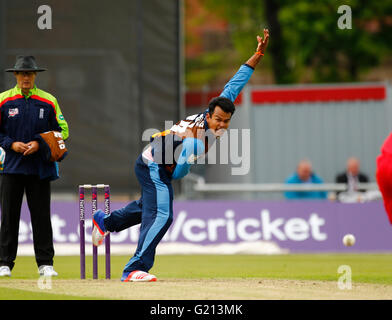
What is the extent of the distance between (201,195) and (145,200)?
9.36m

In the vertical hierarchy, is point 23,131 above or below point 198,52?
below

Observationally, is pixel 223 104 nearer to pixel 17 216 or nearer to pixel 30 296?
pixel 30 296

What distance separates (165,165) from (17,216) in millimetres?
2123

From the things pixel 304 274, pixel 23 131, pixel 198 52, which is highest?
pixel 198 52

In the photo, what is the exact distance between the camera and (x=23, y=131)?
1046 centimetres

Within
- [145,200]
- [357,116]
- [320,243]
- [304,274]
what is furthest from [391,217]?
[357,116]

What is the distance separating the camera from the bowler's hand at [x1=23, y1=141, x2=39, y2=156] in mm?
10250

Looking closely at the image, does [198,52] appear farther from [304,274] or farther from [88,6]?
[304,274]

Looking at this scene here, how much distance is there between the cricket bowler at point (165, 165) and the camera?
928 cm

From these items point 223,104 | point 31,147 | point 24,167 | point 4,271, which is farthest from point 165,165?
point 4,271

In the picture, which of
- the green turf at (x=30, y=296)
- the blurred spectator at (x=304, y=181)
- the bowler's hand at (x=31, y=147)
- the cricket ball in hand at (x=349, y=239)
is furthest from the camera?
the blurred spectator at (x=304, y=181)

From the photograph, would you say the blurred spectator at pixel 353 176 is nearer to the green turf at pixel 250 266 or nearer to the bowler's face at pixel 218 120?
the green turf at pixel 250 266

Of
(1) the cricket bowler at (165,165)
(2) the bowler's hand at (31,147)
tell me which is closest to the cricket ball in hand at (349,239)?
(1) the cricket bowler at (165,165)

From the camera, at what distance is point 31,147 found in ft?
33.7
